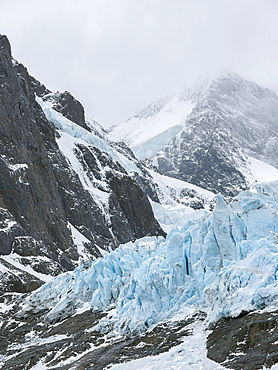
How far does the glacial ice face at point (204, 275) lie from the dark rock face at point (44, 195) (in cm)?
3447

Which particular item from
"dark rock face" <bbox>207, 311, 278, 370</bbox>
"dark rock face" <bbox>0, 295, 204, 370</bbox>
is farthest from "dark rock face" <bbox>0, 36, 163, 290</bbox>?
"dark rock face" <bbox>207, 311, 278, 370</bbox>

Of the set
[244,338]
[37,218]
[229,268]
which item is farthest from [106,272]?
[37,218]

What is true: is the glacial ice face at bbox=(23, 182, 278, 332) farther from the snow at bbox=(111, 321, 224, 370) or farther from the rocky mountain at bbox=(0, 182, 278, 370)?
the snow at bbox=(111, 321, 224, 370)

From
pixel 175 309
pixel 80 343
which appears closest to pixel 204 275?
pixel 175 309

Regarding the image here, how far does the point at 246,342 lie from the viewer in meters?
31.6

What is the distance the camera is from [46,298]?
211ft

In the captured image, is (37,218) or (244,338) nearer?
(244,338)

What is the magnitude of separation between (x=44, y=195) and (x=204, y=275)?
7288 centimetres

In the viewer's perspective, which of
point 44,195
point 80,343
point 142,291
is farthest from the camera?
point 44,195

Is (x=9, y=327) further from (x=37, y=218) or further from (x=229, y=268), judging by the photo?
(x=37, y=218)

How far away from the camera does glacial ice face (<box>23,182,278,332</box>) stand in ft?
124

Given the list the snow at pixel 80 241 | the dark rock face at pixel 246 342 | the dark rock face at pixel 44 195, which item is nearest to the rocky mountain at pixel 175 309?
the dark rock face at pixel 246 342

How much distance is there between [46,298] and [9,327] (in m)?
7.03

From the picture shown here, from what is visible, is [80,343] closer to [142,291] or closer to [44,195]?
[142,291]
